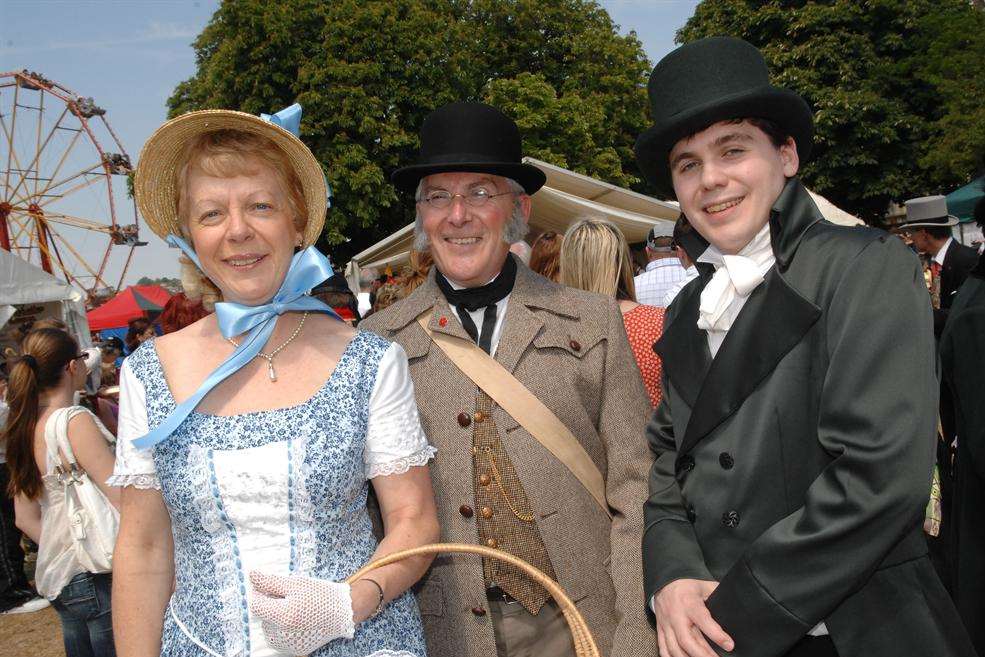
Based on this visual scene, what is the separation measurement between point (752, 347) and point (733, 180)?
1.34 feet

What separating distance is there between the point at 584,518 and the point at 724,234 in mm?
940

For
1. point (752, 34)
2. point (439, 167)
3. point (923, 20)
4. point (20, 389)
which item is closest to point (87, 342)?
point (20, 389)

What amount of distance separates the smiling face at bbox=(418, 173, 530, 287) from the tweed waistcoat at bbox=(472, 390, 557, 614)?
1.88ft

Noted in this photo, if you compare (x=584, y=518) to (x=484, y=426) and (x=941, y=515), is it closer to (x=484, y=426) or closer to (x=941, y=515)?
(x=484, y=426)

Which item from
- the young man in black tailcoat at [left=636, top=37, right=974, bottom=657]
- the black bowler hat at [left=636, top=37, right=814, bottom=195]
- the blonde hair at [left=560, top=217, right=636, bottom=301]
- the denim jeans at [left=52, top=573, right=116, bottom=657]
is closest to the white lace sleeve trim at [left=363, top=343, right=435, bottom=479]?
the young man in black tailcoat at [left=636, top=37, right=974, bottom=657]

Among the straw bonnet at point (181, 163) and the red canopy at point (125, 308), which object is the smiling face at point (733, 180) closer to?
the straw bonnet at point (181, 163)

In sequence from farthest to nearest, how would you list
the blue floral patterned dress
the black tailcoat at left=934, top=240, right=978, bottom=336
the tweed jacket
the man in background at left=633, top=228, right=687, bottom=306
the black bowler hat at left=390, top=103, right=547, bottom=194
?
the black tailcoat at left=934, top=240, right=978, bottom=336
the man in background at left=633, top=228, right=687, bottom=306
the black bowler hat at left=390, top=103, right=547, bottom=194
the tweed jacket
the blue floral patterned dress

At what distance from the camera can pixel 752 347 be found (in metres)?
1.69

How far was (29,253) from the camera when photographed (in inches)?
1262

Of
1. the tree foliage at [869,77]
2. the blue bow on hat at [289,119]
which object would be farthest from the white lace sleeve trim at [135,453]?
the tree foliage at [869,77]

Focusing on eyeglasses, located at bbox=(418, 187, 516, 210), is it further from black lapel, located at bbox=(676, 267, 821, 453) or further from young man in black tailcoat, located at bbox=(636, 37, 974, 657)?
black lapel, located at bbox=(676, 267, 821, 453)

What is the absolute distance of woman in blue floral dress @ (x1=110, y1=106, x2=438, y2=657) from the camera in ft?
5.69

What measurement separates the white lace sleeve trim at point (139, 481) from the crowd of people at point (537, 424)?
0.02 metres

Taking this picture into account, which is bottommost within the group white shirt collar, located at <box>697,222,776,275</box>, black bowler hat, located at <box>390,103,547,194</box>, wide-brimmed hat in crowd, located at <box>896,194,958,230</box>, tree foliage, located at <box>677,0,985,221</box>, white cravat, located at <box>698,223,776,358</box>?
white cravat, located at <box>698,223,776,358</box>
